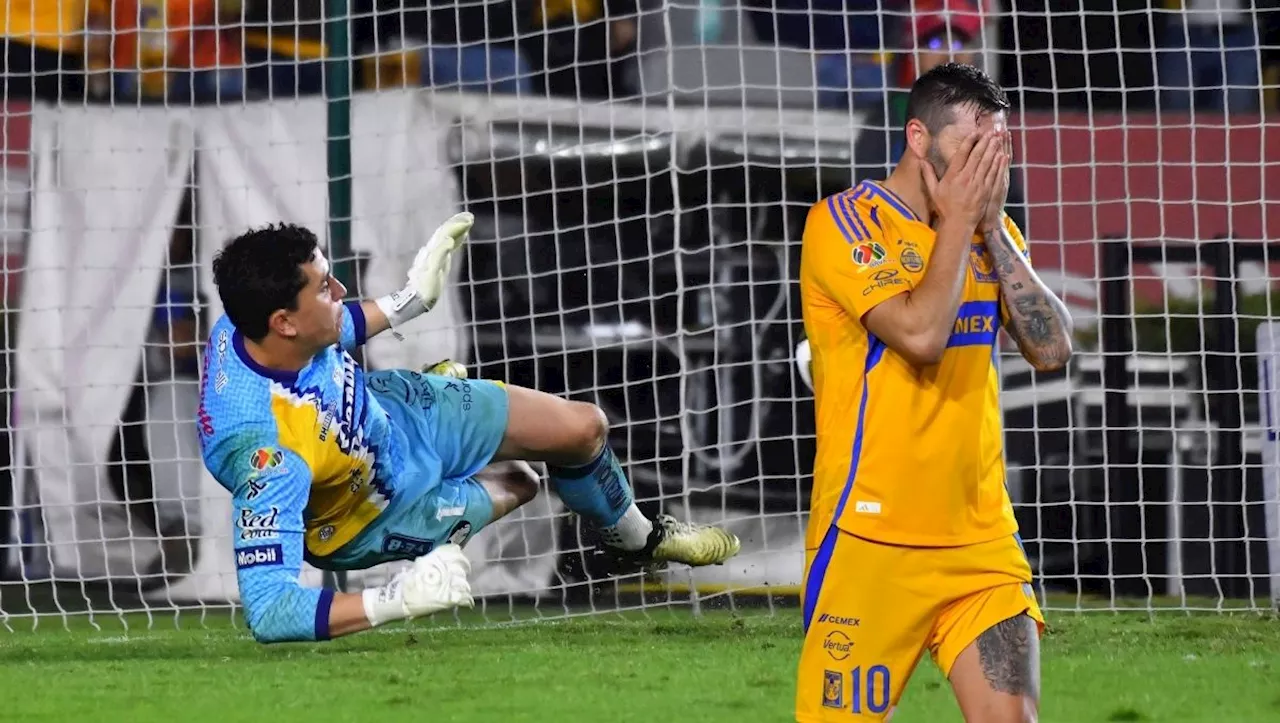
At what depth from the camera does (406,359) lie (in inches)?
342

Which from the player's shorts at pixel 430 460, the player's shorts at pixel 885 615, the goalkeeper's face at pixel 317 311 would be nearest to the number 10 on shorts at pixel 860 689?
the player's shorts at pixel 885 615

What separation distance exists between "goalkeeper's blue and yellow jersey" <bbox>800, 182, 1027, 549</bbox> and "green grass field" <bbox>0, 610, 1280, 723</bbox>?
1.86 meters

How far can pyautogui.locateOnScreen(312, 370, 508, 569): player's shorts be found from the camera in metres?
5.27

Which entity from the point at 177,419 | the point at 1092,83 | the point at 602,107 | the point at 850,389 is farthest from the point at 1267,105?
the point at 850,389

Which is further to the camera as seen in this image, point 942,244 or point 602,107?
point 602,107

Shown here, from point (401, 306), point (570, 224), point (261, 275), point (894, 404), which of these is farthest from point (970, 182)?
point (570, 224)

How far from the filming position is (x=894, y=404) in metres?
3.38

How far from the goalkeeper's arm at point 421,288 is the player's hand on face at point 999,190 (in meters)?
2.32

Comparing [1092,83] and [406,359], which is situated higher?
[1092,83]

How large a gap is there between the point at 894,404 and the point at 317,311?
194cm

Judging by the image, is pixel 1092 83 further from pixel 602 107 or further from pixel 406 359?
pixel 406 359

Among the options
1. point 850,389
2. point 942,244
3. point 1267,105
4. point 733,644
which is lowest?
point 733,644

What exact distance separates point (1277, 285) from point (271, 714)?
5.95 m

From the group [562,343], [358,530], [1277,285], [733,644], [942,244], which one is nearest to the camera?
[942,244]
